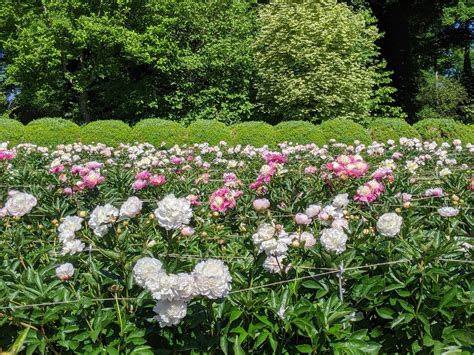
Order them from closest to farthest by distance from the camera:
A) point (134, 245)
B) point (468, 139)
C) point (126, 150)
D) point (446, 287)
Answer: point (446, 287), point (134, 245), point (126, 150), point (468, 139)

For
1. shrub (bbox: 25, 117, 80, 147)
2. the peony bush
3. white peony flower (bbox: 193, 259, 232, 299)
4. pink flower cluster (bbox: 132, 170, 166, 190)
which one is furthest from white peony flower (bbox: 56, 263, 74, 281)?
shrub (bbox: 25, 117, 80, 147)

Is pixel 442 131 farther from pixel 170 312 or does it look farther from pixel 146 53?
pixel 170 312

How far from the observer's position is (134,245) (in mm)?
2215

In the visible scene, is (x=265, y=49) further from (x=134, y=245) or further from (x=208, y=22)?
(x=134, y=245)

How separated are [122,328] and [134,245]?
2.18ft

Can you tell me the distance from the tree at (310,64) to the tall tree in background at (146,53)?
3.51ft

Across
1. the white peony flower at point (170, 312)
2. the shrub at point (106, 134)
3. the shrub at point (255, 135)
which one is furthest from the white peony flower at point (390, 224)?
the shrub at point (106, 134)

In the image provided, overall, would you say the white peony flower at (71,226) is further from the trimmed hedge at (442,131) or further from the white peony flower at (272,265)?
the trimmed hedge at (442,131)

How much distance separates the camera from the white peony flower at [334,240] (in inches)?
68.0

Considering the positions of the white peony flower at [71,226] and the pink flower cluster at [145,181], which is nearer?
the white peony flower at [71,226]

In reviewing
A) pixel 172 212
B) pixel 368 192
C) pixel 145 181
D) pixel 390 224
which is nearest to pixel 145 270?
pixel 172 212

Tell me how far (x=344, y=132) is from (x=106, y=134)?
203 inches

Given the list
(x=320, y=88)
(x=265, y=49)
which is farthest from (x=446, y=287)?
(x=265, y=49)

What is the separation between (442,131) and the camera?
1179 cm
